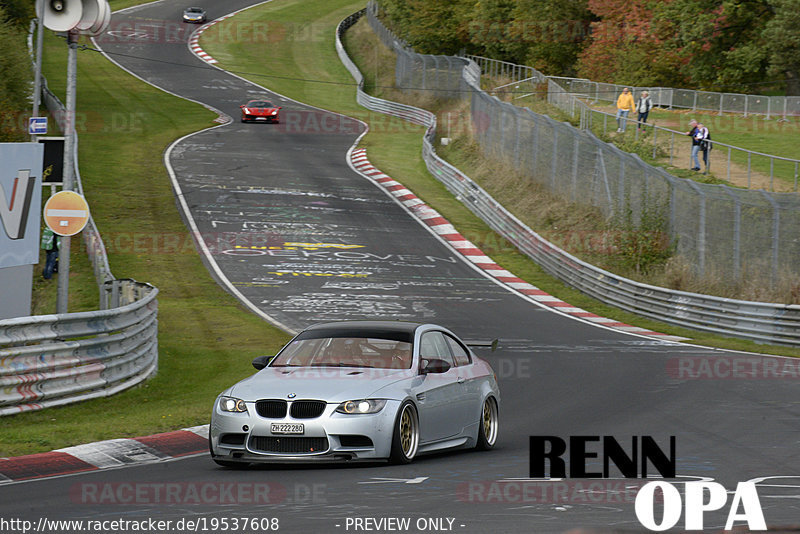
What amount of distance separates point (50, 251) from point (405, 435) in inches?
812

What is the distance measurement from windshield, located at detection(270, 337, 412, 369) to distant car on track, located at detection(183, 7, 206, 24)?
87.0 m

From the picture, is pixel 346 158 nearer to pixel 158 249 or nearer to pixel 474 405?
pixel 158 249

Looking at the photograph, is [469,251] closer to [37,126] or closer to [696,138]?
[696,138]

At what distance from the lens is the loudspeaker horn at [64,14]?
15.4 m

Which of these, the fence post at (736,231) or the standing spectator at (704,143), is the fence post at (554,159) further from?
the fence post at (736,231)

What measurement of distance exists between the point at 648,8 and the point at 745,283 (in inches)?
1709

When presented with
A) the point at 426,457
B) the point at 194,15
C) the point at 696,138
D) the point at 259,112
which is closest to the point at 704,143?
the point at 696,138

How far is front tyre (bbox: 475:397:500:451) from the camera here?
11954mm

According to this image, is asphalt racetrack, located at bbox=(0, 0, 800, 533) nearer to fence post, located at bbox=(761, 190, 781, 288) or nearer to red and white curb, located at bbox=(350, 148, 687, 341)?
red and white curb, located at bbox=(350, 148, 687, 341)

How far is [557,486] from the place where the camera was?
912 cm

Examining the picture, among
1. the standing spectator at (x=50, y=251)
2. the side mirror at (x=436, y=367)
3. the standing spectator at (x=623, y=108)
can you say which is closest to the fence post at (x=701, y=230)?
the standing spectator at (x=623, y=108)

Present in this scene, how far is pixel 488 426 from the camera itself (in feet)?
40.0

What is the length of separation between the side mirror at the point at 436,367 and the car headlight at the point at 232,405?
188cm

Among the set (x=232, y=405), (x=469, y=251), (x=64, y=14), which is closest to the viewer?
(x=232, y=405)
